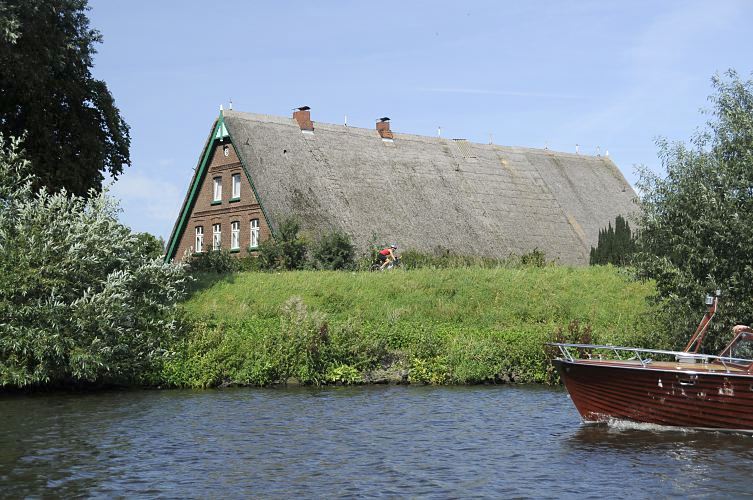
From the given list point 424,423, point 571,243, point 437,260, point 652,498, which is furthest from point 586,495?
point 571,243

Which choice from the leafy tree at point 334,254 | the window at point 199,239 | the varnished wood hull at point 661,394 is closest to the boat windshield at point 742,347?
the varnished wood hull at point 661,394

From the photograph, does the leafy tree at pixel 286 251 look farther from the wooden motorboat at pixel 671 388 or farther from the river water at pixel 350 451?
the wooden motorboat at pixel 671 388

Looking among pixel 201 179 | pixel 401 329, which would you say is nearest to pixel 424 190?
pixel 201 179

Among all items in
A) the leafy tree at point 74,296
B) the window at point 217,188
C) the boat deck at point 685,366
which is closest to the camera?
the boat deck at point 685,366

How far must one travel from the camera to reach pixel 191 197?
1864 inches

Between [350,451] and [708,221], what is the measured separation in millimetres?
10164

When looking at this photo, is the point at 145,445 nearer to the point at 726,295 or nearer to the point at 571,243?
the point at 726,295

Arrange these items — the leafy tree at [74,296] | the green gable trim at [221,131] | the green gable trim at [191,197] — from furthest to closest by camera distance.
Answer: the green gable trim at [191,197] → the green gable trim at [221,131] → the leafy tree at [74,296]

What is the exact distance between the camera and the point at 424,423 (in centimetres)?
1738

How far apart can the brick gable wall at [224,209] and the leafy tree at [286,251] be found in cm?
443

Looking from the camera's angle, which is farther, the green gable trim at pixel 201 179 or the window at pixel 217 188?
the window at pixel 217 188

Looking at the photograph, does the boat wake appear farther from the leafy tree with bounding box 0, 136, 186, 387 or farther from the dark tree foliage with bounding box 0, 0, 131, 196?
the dark tree foliage with bounding box 0, 0, 131, 196

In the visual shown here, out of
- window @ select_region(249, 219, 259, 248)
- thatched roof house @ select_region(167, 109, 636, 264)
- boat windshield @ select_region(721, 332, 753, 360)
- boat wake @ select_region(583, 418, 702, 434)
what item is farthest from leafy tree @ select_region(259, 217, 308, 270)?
boat windshield @ select_region(721, 332, 753, 360)

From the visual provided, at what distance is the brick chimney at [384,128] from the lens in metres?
52.9
